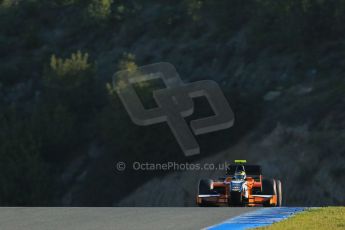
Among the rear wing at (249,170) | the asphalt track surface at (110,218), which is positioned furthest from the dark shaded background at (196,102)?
the asphalt track surface at (110,218)

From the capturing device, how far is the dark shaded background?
159 feet

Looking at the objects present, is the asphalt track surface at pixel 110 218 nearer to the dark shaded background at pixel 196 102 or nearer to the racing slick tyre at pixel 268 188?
the racing slick tyre at pixel 268 188

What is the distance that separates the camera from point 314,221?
64.4 ft

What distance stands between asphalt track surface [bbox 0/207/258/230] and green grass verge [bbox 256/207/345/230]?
1713 mm

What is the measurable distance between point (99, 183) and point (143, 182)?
372 cm

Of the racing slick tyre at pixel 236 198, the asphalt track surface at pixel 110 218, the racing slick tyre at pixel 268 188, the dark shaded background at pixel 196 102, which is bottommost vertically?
the dark shaded background at pixel 196 102

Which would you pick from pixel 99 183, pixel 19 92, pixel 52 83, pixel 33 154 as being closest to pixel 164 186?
pixel 99 183

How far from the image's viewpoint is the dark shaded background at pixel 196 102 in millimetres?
48500

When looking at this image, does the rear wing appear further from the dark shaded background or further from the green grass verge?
the dark shaded background

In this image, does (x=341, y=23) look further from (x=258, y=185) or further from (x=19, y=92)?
(x=258, y=185)

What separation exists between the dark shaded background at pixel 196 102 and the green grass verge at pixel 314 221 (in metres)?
21.3

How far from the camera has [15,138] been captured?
56781 mm

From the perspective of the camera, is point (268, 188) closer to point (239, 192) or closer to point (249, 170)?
point (239, 192)

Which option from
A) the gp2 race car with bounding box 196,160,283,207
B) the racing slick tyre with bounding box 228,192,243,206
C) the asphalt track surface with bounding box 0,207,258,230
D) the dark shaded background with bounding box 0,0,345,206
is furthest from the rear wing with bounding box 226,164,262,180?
the dark shaded background with bounding box 0,0,345,206
